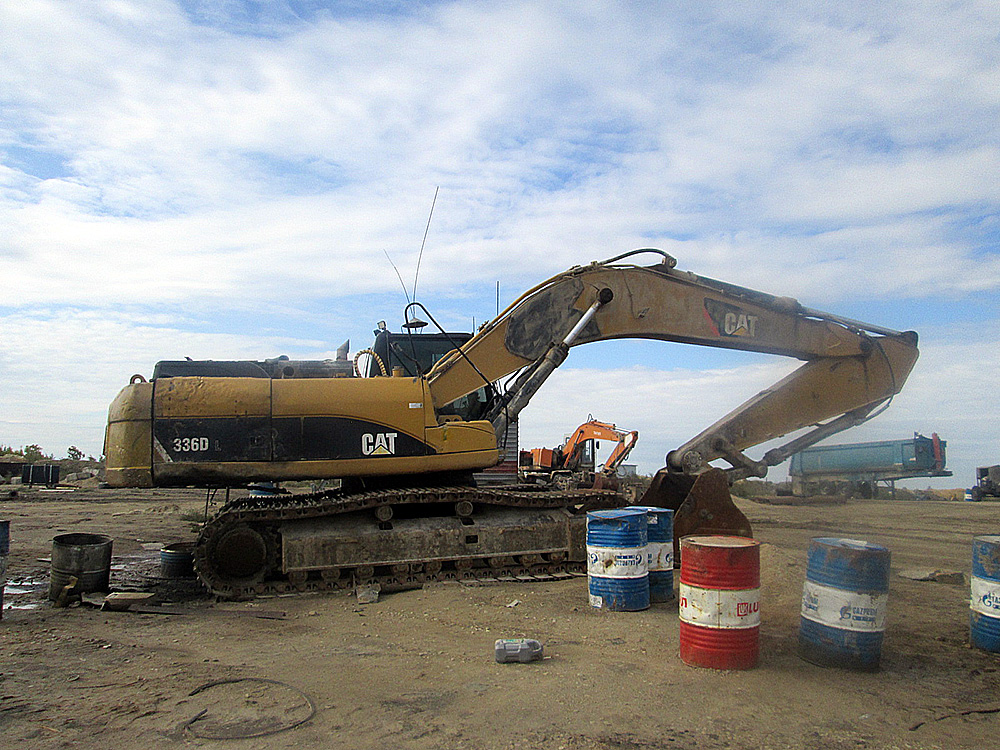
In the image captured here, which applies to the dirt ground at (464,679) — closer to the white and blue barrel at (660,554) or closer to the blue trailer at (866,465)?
the white and blue barrel at (660,554)

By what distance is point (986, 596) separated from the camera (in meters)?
5.56

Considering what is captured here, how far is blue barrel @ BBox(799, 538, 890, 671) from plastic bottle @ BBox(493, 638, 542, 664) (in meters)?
1.91

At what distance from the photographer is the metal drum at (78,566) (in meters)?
7.84

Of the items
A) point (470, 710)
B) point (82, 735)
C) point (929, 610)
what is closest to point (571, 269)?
point (929, 610)

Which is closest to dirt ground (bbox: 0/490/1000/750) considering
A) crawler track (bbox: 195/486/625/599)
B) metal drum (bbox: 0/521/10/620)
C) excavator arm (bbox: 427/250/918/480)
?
crawler track (bbox: 195/486/625/599)

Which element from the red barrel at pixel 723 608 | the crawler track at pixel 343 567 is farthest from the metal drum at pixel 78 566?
the red barrel at pixel 723 608

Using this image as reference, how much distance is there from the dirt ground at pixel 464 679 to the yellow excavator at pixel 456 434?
1.84 feet

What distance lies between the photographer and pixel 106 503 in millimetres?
21172

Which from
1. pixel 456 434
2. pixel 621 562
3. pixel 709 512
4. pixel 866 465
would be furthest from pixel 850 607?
pixel 866 465

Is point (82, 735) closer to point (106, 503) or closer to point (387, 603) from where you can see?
point (387, 603)

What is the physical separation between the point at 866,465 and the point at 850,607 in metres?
29.6

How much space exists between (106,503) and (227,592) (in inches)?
611

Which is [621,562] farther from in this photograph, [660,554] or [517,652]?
[517,652]

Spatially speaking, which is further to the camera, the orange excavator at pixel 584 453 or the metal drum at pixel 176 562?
the orange excavator at pixel 584 453
